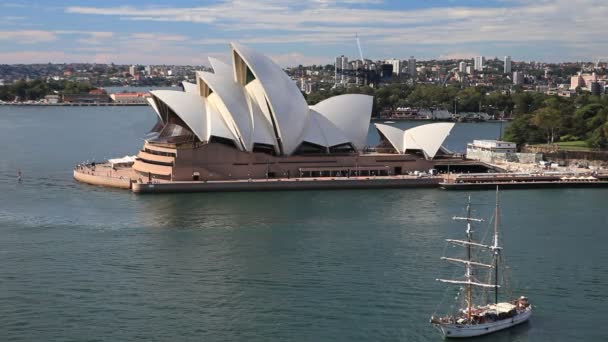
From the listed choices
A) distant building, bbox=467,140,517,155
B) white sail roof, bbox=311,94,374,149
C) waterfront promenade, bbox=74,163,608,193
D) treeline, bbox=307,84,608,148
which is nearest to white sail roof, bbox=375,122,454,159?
white sail roof, bbox=311,94,374,149

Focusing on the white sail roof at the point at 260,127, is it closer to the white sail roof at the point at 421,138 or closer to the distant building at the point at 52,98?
the white sail roof at the point at 421,138

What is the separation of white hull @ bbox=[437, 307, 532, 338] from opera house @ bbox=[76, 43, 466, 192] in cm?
2040

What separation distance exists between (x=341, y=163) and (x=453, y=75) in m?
140

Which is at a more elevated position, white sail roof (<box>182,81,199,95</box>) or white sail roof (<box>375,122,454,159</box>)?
white sail roof (<box>182,81,199,95</box>)

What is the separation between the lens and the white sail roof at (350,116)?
41188 mm

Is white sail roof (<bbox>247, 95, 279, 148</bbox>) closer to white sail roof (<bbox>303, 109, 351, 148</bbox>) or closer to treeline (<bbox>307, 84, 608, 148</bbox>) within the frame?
white sail roof (<bbox>303, 109, 351, 148</bbox>)

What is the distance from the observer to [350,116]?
136ft

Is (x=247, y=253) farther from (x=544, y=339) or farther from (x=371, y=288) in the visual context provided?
(x=544, y=339)

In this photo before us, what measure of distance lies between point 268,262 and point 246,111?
1529 cm

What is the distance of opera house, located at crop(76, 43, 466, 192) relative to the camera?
37.7 m

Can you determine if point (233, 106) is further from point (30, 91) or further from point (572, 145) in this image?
point (30, 91)

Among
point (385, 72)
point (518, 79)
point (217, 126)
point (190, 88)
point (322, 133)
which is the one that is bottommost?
point (322, 133)

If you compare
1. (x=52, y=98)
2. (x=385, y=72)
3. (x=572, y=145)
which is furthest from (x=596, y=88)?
(x=572, y=145)

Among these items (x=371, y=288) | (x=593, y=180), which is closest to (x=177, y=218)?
(x=371, y=288)
